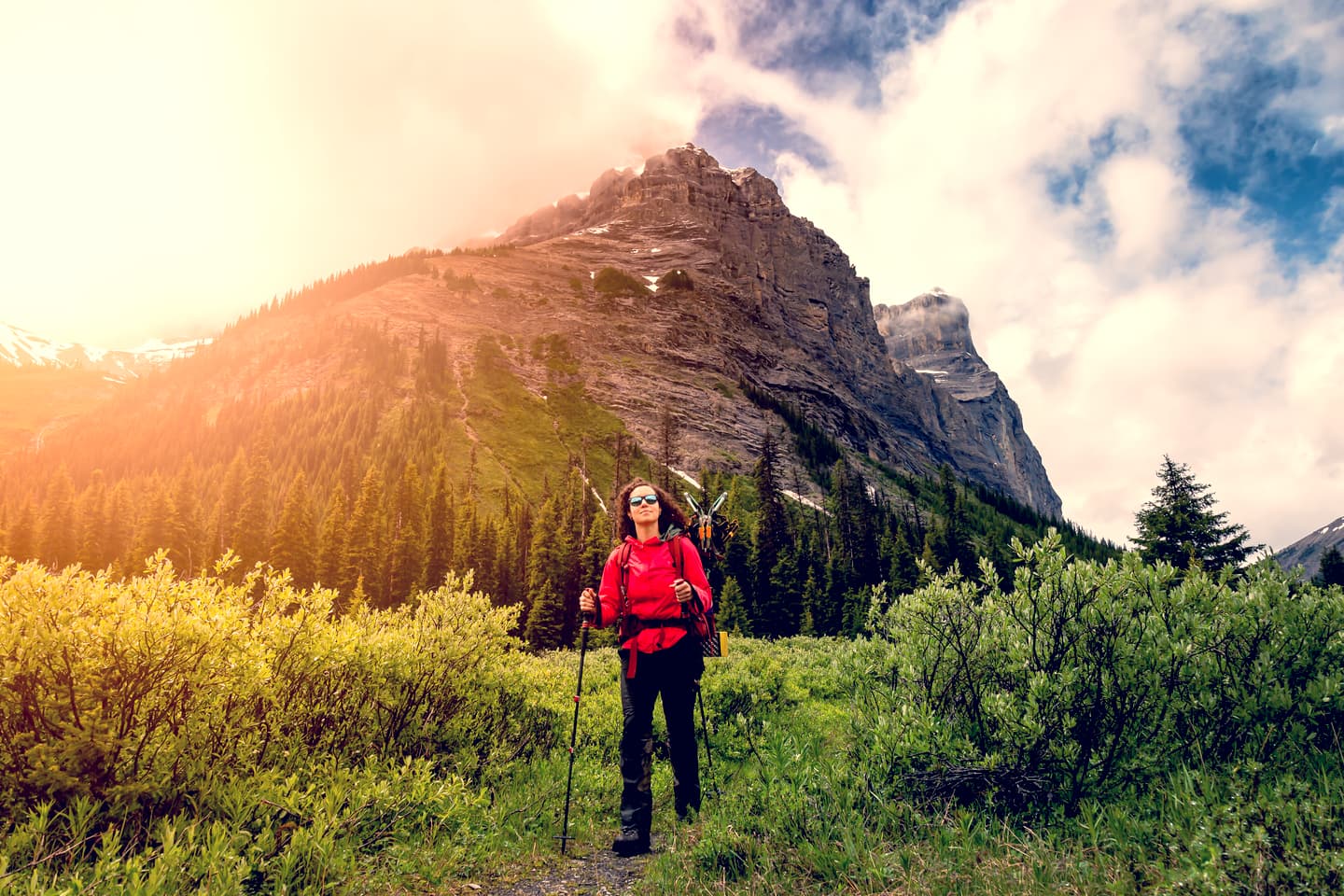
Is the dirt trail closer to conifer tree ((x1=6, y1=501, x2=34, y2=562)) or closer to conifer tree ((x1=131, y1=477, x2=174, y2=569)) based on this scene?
conifer tree ((x1=131, y1=477, x2=174, y2=569))

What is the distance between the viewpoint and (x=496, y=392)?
479 ft

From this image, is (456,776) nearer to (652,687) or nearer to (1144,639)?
(652,687)

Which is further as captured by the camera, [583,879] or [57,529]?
[57,529]

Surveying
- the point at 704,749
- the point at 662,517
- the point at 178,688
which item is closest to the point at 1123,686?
the point at 662,517

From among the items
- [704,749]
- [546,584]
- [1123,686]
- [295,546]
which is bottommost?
[704,749]

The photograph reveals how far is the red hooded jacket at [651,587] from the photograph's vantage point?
668cm

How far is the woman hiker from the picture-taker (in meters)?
6.41

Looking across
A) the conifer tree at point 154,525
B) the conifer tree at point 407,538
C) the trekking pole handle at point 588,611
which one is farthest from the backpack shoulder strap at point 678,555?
the conifer tree at point 154,525

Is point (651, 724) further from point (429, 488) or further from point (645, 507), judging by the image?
point (429, 488)

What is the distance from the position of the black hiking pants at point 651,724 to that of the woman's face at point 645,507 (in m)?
1.48

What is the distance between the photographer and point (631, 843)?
6.22 metres

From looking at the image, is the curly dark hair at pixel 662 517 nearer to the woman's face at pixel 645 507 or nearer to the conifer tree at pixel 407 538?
the woman's face at pixel 645 507

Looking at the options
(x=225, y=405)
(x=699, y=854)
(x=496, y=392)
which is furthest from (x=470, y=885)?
(x=225, y=405)

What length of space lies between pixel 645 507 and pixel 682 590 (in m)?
1.19
